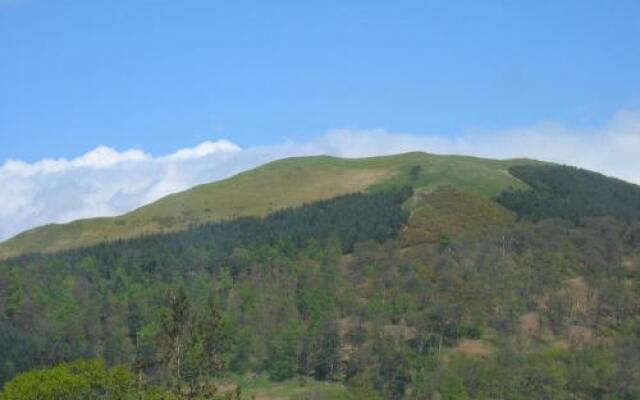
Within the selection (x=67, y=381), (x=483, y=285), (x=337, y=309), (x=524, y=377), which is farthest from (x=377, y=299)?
(x=67, y=381)

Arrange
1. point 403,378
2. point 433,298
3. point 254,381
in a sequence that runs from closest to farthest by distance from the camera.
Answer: point 403,378, point 254,381, point 433,298

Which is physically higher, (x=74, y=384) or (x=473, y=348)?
(x=74, y=384)

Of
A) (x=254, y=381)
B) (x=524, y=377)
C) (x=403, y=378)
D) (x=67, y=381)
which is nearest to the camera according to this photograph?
(x=67, y=381)

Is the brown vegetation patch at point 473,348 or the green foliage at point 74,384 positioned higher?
the green foliage at point 74,384

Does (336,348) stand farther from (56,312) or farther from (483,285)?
(56,312)

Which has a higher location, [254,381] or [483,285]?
[483,285]

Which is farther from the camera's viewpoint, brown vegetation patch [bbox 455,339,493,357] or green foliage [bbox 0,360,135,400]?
brown vegetation patch [bbox 455,339,493,357]

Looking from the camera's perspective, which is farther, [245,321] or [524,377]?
[245,321]

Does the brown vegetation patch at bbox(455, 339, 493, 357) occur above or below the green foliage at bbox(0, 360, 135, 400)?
below

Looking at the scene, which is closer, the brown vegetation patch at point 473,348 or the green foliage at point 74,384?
the green foliage at point 74,384

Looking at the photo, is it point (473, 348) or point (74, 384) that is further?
point (473, 348)

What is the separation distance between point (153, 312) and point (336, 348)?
141 feet

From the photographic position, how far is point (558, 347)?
17312 cm

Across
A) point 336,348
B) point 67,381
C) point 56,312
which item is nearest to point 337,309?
point 336,348
